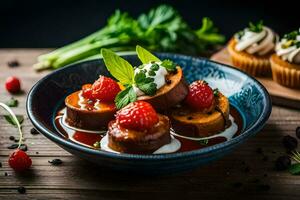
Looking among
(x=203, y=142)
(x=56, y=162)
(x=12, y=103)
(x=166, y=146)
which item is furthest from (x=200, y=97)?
(x=12, y=103)

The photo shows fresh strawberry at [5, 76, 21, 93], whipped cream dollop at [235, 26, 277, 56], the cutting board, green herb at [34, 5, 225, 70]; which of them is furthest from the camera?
green herb at [34, 5, 225, 70]

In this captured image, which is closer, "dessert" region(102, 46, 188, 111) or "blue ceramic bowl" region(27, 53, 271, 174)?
"blue ceramic bowl" region(27, 53, 271, 174)

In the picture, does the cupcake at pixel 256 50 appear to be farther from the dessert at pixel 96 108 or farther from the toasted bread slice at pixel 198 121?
the dessert at pixel 96 108

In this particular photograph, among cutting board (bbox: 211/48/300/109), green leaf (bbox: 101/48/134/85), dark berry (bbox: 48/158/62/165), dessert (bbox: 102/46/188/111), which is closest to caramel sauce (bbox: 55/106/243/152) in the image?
dark berry (bbox: 48/158/62/165)

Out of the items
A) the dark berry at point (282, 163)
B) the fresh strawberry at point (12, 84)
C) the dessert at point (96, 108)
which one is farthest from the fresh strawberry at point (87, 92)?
the dark berry at point (282, 163)

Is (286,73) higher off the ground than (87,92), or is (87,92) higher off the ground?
(87,92)

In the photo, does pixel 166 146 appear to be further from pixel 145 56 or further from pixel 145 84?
pixel 145 56

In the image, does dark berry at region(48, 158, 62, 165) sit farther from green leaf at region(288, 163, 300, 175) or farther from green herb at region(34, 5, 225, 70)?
green herb at region(34, 5, 225, 70)

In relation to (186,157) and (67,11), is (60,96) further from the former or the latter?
(67,11)
